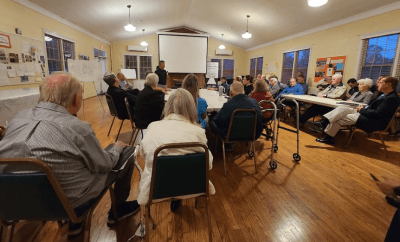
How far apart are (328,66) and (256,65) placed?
15.8 feet

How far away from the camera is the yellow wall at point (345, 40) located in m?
4.54

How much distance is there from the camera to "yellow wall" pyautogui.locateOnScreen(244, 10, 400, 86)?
4.54 metres

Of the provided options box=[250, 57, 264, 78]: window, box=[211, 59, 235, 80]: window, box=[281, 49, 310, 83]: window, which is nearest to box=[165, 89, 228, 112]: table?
box=[281, 49, 310, 83]: window

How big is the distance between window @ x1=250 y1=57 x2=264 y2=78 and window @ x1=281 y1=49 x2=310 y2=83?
1959 mm

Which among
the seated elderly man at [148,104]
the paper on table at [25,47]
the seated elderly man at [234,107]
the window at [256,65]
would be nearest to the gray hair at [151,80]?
the seated elderly man at [148,104]

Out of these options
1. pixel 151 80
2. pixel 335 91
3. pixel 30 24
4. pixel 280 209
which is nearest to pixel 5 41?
pixel 30 24

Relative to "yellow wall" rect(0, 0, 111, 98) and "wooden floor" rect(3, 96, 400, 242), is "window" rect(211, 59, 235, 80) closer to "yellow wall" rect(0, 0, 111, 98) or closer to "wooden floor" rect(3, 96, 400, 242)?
"yellow wall" rect(0, 0, 111, 98)

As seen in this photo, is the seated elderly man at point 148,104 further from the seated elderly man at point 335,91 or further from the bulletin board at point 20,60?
the seated elderly man at point 335,91

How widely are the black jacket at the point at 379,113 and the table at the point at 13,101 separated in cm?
589

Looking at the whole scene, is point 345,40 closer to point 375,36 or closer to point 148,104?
point 375,36

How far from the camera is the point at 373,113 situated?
123 inches

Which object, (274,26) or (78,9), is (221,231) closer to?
(78,9)

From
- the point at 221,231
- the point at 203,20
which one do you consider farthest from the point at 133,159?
the point at 203,20

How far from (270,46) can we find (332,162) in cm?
737
